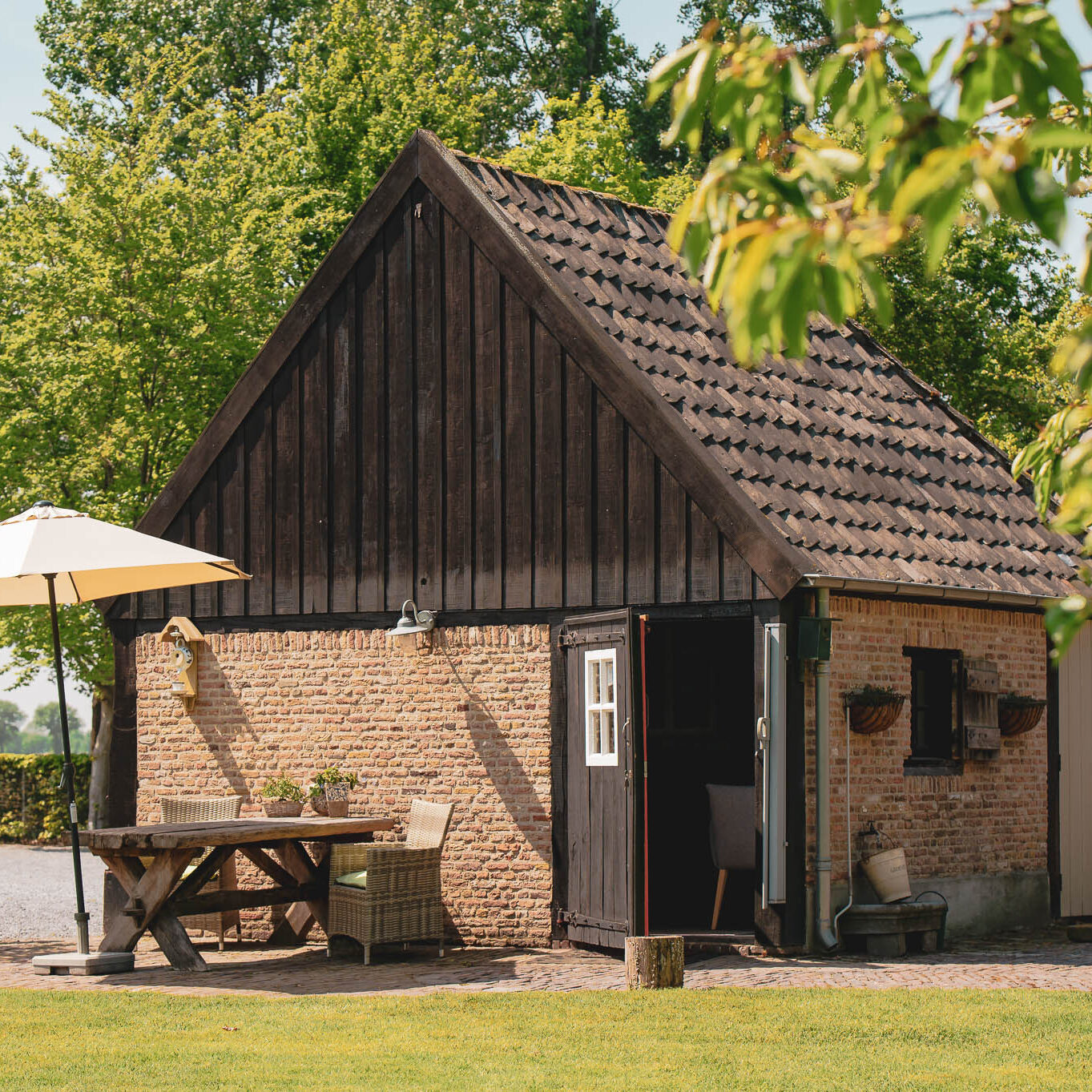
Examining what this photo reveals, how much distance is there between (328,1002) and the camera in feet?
32.3

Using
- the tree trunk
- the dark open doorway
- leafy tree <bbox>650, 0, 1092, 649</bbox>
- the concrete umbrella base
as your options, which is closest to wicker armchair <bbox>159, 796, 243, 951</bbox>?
the concrete umbrella base

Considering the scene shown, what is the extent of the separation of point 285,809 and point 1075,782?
6652mm

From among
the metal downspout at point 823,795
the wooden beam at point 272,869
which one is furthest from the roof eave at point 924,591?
the wooden beam at point 272,869

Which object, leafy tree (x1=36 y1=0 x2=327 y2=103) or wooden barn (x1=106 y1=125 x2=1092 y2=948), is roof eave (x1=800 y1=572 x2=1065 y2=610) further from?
leafy tree (x1=36 y1=0 x2=327 y2=103)

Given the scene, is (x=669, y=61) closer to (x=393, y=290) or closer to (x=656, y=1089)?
(x=656, y=1089)

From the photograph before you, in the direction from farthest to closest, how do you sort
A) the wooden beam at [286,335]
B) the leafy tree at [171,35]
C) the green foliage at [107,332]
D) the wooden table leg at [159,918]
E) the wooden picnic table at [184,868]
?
the leafy tree at [171,35]
the green foliage at [107,332]
the wooden beam at [286,335]
the wooden table leg at [159,918]
the wooden picnic table at [184,868]

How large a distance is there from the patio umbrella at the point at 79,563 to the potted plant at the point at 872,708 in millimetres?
4471

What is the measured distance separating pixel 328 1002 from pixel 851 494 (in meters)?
5.62

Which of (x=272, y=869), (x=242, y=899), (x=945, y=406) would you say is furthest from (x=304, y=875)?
(x=945, y=406)

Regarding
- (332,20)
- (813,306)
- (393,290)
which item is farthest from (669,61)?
(332,20)

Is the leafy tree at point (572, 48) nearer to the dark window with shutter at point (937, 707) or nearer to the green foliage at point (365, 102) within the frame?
the green foliage at point (365, 102)

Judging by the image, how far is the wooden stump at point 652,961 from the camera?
33.3 ft

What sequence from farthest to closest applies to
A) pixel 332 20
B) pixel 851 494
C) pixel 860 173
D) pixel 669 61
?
1. pixel 332 20
2. pixel 851 494
3. pixel 669 61
4. pixel 860 173

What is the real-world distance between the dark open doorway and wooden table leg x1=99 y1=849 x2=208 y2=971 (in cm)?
448
